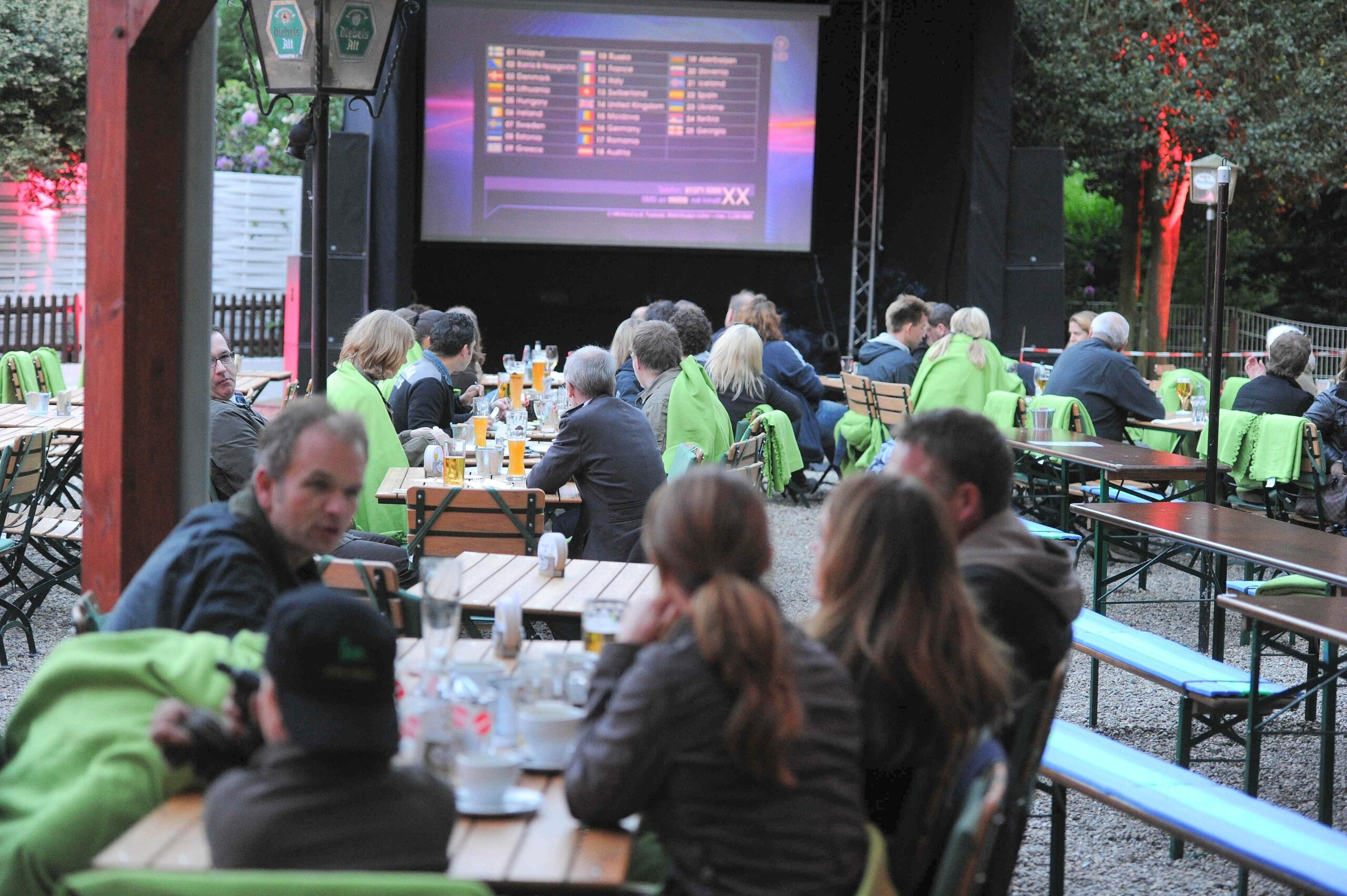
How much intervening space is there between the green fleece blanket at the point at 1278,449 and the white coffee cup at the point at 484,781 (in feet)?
18.7

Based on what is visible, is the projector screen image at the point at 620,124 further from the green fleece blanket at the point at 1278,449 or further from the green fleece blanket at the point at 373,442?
the green fleece blanket at the point at 373,442

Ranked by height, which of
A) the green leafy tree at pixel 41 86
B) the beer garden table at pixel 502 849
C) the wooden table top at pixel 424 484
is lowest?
the beer garden table at pixel 502 849

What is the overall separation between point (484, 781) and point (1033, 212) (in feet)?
37.0

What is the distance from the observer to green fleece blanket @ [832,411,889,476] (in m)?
9.31

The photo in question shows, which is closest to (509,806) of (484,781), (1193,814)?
(484,781)

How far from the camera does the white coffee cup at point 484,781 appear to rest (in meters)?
2.07

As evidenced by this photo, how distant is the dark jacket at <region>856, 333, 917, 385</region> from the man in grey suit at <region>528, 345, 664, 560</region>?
4585 millimetres

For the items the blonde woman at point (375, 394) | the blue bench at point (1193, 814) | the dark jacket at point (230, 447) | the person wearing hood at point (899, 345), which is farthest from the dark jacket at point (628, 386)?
the blue bench at point (1193, 814)

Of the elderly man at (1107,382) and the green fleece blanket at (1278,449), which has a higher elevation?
the elderly man at (1107,382)

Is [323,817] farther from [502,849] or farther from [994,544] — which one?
[994,544]

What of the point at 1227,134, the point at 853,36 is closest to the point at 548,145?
the point at 853,36

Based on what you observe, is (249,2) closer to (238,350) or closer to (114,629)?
(114,629)

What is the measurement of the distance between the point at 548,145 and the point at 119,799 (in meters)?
11.3

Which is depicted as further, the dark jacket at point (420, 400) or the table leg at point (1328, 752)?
the dark jacket at point (420, 400)
